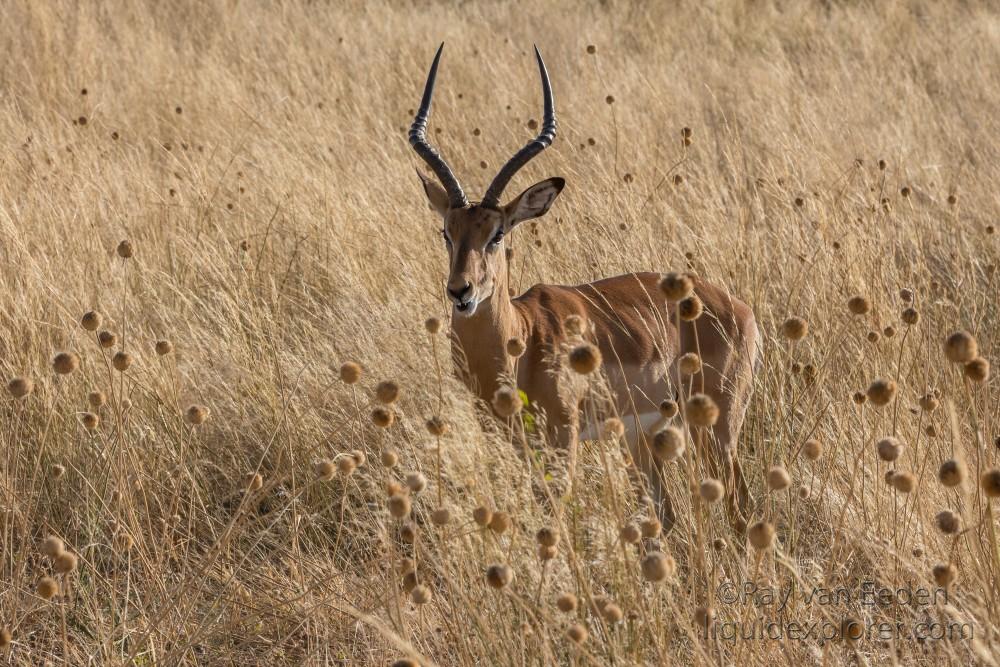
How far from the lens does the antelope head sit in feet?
12.8

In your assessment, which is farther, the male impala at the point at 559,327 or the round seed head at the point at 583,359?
the male impala at the point at 559,327

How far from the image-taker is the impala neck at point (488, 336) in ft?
13.8

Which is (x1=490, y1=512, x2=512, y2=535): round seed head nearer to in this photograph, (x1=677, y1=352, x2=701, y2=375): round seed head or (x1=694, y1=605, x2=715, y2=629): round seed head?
(x1=694, y1=605, x2=715, y2=629): round seed head

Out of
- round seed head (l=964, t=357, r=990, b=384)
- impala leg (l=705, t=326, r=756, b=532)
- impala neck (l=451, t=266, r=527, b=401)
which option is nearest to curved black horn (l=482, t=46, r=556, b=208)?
impala neck (l=451, t=266, r=527, b=401)

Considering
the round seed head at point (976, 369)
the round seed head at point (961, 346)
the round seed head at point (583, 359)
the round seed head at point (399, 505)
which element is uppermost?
the round seed head at point (961, 346)

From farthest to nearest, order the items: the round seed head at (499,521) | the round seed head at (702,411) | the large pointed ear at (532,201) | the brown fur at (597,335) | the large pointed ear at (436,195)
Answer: the large pointed ear at (436,195), the large pointed ear at (532,201), the brown fur at (597,335), the round seed head at (499,521), the round seed head at (702,411)

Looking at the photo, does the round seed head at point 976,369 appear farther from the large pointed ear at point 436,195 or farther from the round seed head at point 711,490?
the large pointed ear at point 436,195

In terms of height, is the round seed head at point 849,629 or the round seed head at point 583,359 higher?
the round seed head at point 583,359

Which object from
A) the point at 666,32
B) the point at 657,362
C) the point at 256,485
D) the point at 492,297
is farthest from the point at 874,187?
the point at 666,32

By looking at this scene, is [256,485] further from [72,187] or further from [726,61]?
[726,61]

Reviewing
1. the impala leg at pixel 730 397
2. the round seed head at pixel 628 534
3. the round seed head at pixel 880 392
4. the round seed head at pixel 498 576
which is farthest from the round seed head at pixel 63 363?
the impala leg at pixel 730 397

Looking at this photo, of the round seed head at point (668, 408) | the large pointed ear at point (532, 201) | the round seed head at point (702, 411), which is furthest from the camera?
the large pointed ear at point (532, 201)

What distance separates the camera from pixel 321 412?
428 centimetres

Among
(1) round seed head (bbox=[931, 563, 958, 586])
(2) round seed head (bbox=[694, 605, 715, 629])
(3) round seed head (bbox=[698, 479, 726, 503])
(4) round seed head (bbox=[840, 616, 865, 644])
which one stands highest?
(3) round seed head (bbox=[698, 479, 726, 503])
